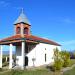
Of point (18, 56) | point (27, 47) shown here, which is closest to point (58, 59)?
point (27, 47)

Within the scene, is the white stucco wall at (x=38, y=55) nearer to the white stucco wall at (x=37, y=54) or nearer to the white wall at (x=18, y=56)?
the white stucco wall at (x=37, y=54)

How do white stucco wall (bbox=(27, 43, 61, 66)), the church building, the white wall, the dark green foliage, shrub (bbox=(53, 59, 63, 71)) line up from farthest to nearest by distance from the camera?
the white wall < white stucco wall (bbox=(27, 43, 61, 66)) < the church building < the dark green foliage < shrub (bbox=(53, 59, 63, 71))

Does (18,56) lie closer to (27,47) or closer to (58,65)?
(27,47)

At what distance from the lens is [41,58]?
3897cm

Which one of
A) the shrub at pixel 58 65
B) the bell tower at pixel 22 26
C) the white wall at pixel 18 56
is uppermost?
the bell tower at pixel 22 26

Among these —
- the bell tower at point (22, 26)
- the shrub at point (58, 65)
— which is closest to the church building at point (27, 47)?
the bell tower at point (22, 26)

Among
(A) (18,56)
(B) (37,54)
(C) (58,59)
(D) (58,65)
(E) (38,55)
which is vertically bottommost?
(D) (58,65)

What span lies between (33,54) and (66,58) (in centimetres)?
595

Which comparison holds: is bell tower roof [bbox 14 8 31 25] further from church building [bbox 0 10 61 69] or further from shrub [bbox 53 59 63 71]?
shrub [bbox 53 59 63 71]

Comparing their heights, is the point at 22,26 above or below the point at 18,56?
above

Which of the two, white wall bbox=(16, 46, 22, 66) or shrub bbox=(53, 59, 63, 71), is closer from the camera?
shrub bbox=(53, 59, 63, 71)

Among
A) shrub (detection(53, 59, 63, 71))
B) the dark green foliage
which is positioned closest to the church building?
the dark green foliage

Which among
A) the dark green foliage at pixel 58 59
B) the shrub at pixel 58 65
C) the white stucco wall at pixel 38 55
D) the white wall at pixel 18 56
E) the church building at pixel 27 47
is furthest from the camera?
the white wall at pixel 18 56

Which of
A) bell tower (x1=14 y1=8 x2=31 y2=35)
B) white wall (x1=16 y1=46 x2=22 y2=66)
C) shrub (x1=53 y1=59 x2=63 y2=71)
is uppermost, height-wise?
bell tower (x1=14 y1=8 x2=31 y2=35)
